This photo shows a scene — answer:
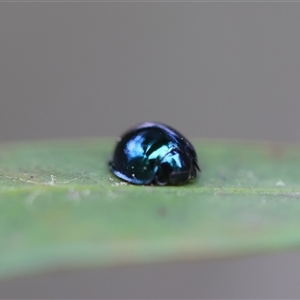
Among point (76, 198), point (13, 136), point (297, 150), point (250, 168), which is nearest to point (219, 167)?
point (250, 168)

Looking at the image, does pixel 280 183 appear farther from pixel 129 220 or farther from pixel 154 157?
pixel 129 220

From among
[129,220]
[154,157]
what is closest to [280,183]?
[154,157]

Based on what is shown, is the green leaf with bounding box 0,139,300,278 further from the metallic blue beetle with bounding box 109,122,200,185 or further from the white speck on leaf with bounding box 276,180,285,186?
the metallic blue beetle with bounding box 109,122,200,185

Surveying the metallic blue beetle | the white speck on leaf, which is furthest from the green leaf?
the metallic blue beetle

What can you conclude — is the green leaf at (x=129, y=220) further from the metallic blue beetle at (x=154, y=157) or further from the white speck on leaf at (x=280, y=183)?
the metallic blue beetle at (x=154, y=157)

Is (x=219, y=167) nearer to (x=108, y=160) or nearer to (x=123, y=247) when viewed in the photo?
(x=108, y=160)

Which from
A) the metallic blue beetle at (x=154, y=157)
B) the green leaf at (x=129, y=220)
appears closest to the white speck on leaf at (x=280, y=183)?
the green leaf at (x=129, y=220)
